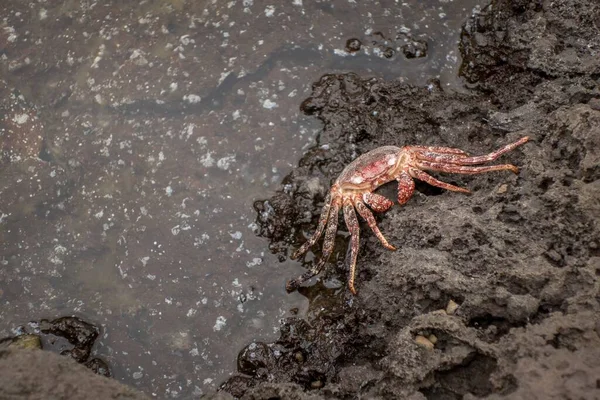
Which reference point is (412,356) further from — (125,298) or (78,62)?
(78,62)

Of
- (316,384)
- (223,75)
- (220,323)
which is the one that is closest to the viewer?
(316,384)

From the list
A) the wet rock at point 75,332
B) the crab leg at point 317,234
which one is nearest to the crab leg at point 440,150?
the crab leg at point 317,234

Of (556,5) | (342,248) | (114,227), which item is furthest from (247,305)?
(556,5)

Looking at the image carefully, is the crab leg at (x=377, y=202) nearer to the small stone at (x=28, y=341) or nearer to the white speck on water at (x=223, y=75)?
the white speck on water at (x=223, y=75)

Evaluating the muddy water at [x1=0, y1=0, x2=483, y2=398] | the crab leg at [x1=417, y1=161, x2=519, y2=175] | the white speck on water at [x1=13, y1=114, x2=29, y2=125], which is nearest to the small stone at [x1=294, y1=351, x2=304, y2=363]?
the muddy water at [x1=0, y1=0, x2=483, y2=398]

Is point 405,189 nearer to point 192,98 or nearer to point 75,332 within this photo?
point 192,98

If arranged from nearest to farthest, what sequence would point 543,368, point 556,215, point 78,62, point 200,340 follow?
point 543,368 < point 556,215 < point 200,340 < point 78,62

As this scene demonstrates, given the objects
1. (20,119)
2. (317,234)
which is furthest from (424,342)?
(20,119)
